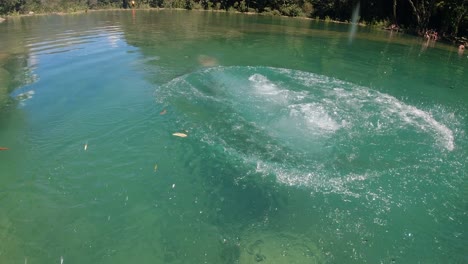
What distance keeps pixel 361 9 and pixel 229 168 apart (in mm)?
34050

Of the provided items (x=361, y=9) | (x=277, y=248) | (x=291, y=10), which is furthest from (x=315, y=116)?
(x=291, y=10)

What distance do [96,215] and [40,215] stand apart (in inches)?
34.8

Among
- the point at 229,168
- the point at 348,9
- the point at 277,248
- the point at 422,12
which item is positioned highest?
the point at 348,9

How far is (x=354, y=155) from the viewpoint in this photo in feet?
22.2

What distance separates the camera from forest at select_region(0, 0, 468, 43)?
24914mm

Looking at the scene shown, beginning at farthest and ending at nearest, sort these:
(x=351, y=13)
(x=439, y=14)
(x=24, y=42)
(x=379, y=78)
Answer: (x=351, y=13) → (x=439, y=14) → (x=24, y=42) → (x=379, y=78)

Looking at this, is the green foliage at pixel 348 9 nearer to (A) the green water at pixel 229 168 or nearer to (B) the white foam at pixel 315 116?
(A) the green water at pixel 229 168

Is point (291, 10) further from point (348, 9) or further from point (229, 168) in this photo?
point (229, 168)

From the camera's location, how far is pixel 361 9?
34625 millimetres

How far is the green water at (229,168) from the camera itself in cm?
480

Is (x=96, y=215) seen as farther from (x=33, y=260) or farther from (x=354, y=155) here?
(x=354, y=155)

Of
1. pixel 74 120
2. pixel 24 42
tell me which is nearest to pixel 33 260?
pixel 74 120

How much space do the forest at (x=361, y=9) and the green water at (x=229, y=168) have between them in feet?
52.6

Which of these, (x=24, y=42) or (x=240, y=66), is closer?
(x=240, y=66)
